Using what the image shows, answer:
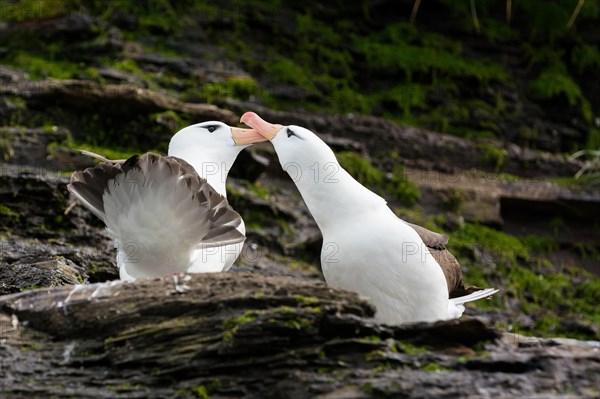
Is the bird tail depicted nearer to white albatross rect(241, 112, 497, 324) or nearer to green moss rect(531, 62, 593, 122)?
white albatross rect(241, 112, 497, 324)

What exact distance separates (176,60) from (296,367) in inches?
355

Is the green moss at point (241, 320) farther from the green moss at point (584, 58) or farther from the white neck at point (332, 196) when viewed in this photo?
the green moss at point (584, 58)

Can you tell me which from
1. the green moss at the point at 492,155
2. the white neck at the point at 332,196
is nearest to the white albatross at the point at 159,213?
the white neck at the point at 332,196

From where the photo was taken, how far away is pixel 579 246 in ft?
42.2

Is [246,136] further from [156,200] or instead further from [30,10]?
[30,10]

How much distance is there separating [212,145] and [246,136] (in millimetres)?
292

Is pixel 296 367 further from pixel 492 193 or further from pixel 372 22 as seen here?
pixel 372 22

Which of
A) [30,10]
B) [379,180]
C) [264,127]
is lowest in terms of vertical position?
[379,180]

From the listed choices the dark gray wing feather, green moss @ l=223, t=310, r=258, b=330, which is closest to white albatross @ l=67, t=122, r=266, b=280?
green moss @ l=223, t=310, r=258, b=330

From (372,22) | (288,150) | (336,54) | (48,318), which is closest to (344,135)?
(336,54)

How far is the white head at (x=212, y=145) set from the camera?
754cm

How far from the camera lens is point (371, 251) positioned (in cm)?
599

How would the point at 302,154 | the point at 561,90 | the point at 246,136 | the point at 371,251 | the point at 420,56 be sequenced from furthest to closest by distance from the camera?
1. the point at 561,90
2. the point at 420,56
3. the point at 246,136
4. the point at 302,154
5. the point at 371,251

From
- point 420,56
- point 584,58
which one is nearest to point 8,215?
point 420,56
